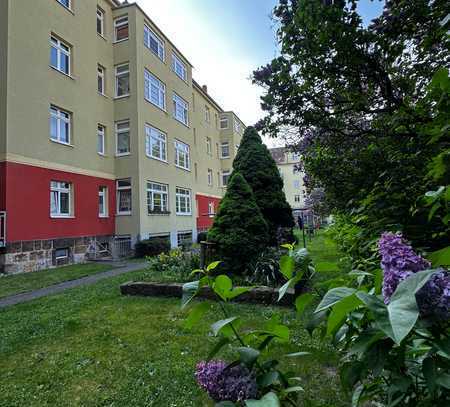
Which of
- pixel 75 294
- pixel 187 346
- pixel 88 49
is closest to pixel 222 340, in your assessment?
pixel 187 346

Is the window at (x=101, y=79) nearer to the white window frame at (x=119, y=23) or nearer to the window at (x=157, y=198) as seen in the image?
the white window frame at (x=119, y=23)

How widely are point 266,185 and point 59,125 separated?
363 inches

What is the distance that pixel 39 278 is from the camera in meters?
9.66

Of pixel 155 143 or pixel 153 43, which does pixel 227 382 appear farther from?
pixel 153 43

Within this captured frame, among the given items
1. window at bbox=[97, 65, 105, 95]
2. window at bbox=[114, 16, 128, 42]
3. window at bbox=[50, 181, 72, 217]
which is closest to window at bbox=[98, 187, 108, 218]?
window at bbox=[50, 181, 72, 217]

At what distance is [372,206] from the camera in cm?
306

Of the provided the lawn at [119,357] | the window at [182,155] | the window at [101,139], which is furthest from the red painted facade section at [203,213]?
the lawn at [119,357]

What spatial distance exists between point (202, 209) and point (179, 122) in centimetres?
825

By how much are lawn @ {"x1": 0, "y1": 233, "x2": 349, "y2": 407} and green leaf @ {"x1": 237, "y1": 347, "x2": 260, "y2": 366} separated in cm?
79

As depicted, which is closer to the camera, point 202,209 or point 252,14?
point 252,14

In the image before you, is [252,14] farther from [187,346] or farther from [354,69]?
[187,346]

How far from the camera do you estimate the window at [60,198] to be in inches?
497

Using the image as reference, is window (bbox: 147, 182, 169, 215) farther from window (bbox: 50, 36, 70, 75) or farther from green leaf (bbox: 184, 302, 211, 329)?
green leaf (bbox: 184, 302, 211, 329)

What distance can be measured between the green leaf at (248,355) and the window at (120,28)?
19311mm
